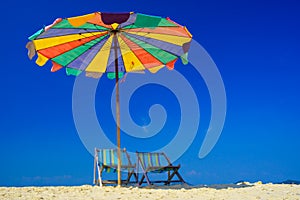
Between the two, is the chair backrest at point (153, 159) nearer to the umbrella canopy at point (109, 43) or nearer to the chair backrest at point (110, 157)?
the chair backrest at point (110, 157)

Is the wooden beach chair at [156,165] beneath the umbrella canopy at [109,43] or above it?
beneath

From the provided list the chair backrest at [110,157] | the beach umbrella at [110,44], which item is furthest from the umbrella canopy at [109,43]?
the chair backrest at [110,157]

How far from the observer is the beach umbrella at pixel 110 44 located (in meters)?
5.50

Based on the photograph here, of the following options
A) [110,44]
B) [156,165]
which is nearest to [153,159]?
[156,165]

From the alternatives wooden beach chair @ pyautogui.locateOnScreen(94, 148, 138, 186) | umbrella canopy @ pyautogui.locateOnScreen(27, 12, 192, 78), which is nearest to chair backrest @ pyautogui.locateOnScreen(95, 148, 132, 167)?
wooden beach chair @ pyautogui.locateOnScreen(94, 148, 138, 186)

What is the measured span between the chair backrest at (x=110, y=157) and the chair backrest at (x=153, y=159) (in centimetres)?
30

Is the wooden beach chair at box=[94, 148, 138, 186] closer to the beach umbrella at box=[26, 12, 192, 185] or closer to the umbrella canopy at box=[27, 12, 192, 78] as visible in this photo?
the beach umbrella at box=[26, 12, 192, 185]

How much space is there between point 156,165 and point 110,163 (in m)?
1.05

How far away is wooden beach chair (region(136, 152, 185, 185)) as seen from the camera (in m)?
7.20

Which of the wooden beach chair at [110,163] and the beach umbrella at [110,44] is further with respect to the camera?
the wooden beach chair at [110,163]

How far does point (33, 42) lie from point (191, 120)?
365 cm

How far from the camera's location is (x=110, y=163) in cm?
697

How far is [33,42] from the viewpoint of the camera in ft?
20.2

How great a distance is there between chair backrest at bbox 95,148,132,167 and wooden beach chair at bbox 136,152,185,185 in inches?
11.5
